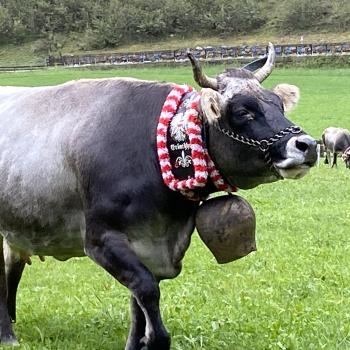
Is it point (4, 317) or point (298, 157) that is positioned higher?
point (298, 157)

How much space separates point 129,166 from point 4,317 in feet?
6.78

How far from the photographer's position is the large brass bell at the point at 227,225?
18.5ft

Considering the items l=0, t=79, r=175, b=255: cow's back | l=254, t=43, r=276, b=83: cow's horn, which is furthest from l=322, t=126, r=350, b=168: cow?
l=254, t=43, r=276, b=83: cow's horn

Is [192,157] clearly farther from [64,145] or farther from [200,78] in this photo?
[64,145]

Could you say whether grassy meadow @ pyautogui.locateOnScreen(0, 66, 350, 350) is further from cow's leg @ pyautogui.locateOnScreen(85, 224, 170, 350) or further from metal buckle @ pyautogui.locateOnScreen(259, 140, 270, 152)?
metal buckle @ pyautogui.locateOnScreen(259, 140, 270, 152)

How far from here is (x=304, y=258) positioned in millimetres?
9742

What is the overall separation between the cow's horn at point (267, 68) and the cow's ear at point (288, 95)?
0.43 ft

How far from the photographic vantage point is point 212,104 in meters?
5.30

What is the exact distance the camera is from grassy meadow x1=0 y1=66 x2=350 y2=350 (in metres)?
6.47

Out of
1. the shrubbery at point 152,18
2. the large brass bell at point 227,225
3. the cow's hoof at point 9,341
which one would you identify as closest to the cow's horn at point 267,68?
the large brass bell at point 227,225

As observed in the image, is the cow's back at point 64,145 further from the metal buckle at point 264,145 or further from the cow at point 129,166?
the metal buckle at point 264,145

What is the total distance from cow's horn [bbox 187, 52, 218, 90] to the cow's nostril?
0.73 m

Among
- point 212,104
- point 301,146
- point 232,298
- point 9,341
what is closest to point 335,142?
point 232,298

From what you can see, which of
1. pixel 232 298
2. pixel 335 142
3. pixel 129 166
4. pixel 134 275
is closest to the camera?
pixel 134 275
